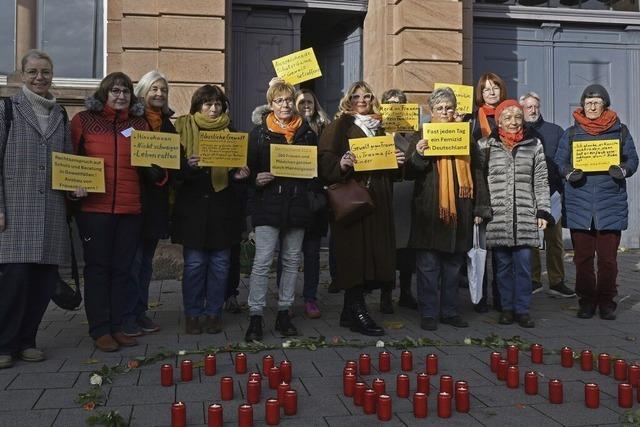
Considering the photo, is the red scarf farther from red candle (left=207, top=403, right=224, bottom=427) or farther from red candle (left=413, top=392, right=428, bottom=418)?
red candle (left=207, top=403, right=224, bottom=427)

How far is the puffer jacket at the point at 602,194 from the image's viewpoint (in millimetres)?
5637

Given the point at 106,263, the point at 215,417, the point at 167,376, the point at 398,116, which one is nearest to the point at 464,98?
the point at 398,116

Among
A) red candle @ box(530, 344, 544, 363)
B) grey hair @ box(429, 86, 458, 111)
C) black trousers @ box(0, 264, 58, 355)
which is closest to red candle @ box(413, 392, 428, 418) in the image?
red candle @ box(530, 344, 544, 363)

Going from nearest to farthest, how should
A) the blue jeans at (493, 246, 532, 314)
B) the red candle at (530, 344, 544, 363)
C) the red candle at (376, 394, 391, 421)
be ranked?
the red candle at (376, 394, 391, 421), the red candle at (530, 344, 544, 363), the blue jeans at (493, 246, 532, 314)

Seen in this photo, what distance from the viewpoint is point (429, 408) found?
11.2 ft

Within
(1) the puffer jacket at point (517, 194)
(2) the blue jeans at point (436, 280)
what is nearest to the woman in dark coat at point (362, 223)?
(2) the blue jeans at point (436, 280)

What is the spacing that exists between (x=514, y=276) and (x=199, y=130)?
305 cm

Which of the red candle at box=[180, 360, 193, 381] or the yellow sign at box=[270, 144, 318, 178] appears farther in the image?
the yellow sign at box=[270, 144, 318, 178]

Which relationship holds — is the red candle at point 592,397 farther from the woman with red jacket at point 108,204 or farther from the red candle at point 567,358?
the woman with red jacket at point 108,204

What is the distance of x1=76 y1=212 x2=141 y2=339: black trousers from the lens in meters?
4.52

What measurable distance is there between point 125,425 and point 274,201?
87.4 inches

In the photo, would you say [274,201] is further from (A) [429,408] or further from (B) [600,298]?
(B) [600,298]

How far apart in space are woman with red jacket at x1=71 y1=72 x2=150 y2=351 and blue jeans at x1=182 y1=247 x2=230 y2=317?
553mm

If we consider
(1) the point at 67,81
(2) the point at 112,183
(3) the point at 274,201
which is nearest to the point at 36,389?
(2) the point at 112,183
